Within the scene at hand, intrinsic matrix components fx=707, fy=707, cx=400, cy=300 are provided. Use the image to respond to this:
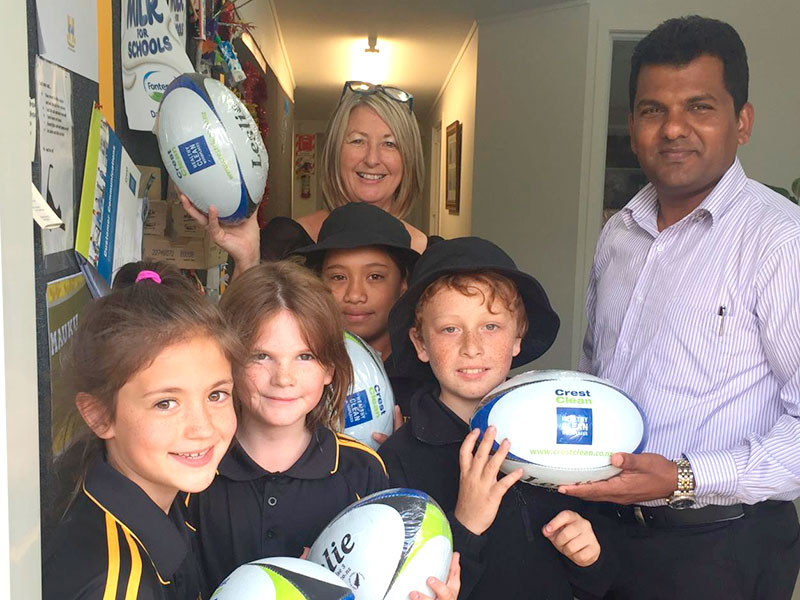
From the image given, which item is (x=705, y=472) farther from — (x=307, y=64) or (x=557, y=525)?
(x=307, y=64)

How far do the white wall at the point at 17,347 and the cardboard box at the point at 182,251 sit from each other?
1138 mm

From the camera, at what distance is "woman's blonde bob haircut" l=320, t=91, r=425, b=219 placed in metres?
2.13

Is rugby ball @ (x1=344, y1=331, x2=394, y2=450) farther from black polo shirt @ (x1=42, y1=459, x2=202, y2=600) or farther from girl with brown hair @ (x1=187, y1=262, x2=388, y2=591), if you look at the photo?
black polo shirt @ (x1=42, y1=459, x2=202, y2=600)

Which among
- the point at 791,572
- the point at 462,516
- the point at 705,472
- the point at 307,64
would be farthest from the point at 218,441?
the point at 307,64

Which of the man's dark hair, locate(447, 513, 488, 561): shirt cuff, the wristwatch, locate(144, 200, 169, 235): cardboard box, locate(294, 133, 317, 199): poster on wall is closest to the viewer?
locate(447, 513, 488, 561): shirt cuff

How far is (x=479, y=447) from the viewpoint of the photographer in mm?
1401

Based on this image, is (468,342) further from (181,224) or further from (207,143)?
(181,224)

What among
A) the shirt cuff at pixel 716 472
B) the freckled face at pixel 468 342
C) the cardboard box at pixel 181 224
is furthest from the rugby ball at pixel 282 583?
the cardboard box at pixel 181 224

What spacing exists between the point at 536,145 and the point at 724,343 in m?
4.17

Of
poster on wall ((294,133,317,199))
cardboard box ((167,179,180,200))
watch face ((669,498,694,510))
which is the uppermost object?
poster on wall ((294,133,317,199))

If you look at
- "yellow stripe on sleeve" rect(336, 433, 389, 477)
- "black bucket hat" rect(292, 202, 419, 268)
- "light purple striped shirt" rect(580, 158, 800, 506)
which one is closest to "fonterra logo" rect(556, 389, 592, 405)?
"light purple striped shirt" rect(580, 158, 800, 506)

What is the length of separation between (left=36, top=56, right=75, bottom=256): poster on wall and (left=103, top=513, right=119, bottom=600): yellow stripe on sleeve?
41cm

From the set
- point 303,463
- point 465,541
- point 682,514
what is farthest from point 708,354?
point 303,463

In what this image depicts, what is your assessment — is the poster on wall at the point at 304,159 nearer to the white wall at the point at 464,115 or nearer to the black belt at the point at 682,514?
→ the white wall at the point at 464,115
